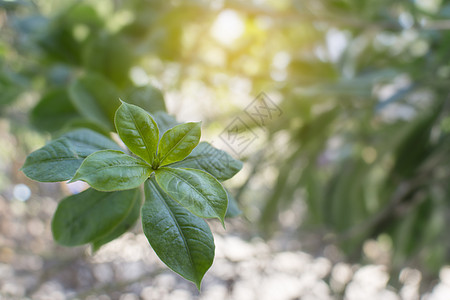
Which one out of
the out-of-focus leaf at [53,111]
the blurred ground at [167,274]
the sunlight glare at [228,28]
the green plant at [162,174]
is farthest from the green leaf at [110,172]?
the blurred ground at [167,274]

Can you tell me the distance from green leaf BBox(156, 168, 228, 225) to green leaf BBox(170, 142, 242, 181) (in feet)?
0.10

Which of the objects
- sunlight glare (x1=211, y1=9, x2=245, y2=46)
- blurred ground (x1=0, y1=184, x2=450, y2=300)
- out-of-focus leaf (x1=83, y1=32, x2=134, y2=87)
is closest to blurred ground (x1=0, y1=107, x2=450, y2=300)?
blurred ground (x1=0, y1=184, x2=450, y2=300)

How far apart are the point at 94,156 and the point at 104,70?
36cm

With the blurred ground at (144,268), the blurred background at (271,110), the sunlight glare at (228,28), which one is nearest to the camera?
the blurred background at (271,110)

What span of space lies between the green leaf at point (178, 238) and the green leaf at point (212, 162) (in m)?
0.03

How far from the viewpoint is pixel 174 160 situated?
23 cm

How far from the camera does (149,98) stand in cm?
34

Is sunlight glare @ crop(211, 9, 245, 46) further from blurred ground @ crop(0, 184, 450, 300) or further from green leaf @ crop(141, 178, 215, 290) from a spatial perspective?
green leaf @ crop(141, 178, 215, 290)

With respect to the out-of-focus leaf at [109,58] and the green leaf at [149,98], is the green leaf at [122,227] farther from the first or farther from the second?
the out-of-focus leaf at [109,58]

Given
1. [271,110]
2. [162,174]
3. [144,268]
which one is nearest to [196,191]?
[162,174]

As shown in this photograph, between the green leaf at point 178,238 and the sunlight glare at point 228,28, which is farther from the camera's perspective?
the sunlight glare at point 228,28

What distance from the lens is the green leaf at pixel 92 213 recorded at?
27cm

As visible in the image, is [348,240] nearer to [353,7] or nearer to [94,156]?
[353,7]

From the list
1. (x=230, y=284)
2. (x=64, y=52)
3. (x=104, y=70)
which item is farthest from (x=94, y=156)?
(x=230, y=284)
